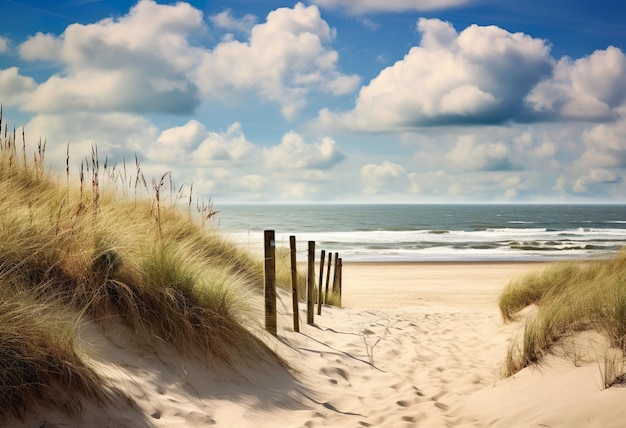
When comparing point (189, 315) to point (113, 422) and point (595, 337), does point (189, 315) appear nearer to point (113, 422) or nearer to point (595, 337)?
point (113, 422)

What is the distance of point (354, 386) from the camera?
6.15 m

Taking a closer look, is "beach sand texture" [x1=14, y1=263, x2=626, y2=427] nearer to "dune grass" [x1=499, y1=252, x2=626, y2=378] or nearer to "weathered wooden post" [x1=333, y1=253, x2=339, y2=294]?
"dune grass" [x1=499, y1=252, x2=626, y2=378]

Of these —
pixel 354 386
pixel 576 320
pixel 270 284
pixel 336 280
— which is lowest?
pixel 354 386

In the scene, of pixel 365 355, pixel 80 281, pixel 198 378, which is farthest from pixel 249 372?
pixel 365 355

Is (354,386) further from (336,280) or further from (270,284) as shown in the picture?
(336,280)

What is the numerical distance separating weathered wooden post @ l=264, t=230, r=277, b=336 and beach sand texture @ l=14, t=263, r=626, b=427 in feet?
0.87

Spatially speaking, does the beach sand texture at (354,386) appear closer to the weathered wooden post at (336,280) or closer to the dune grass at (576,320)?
the dune grass at (576,320)

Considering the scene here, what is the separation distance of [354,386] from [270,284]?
5.52 ft

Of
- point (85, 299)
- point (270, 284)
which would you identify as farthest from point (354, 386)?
point (85, 299)

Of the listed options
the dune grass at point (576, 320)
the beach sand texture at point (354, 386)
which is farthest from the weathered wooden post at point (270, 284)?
the dune grass at point (576, 320)

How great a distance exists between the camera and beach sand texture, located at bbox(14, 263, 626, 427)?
427cm

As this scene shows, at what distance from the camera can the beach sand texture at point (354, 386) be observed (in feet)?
14.0

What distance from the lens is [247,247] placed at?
11.4m

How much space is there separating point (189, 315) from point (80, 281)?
102 centimetres
